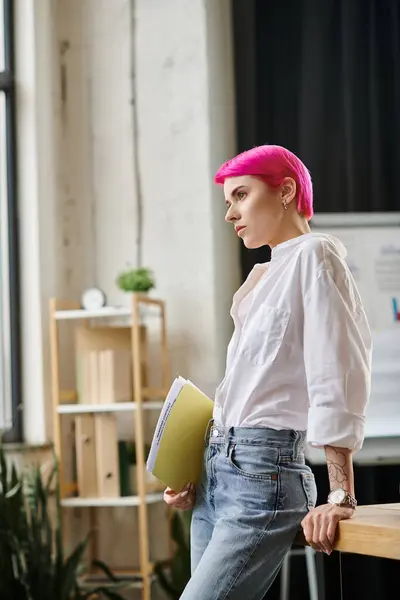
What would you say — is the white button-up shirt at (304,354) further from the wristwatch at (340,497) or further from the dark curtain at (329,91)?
the dark curtain at (329,91)

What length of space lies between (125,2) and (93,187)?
0.85m

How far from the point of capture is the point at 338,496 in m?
1.40

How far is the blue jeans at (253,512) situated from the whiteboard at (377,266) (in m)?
2.34

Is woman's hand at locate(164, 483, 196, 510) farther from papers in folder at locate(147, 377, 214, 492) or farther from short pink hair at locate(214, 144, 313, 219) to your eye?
short pink hair at locate(214, 144, 313, 219)

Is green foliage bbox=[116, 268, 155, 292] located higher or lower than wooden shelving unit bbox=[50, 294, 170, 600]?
higher

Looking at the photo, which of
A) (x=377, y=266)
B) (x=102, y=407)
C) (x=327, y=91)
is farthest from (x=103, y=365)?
(x=327, y=91)

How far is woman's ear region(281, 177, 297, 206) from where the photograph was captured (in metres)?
1.58

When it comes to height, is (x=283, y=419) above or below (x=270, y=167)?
below

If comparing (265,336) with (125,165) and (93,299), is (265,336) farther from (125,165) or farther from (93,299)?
(125,165)

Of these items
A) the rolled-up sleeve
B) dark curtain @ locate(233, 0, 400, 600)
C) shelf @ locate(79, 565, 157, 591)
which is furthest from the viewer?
dark curtain @ locate(233, 0, 400, 600)

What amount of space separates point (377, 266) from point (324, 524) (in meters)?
2.57

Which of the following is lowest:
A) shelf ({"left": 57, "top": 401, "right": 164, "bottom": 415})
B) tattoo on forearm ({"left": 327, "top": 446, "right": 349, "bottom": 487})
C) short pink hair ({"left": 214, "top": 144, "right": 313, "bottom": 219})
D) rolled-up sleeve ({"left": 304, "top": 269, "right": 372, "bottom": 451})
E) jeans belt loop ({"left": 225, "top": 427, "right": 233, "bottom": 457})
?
shelf ({"left": 57, "top": 401, "right": 164, "bottom": 415})

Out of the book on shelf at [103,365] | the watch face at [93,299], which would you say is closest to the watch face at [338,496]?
the book on shelf at [103,365]

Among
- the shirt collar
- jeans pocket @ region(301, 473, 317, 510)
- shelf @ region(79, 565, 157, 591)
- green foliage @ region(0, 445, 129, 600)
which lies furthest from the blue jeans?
shelf @ region(79, 565, 157, 591)
